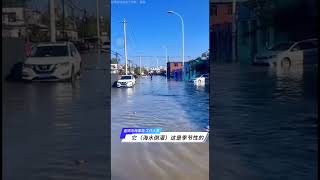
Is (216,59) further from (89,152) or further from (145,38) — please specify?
(89,152)

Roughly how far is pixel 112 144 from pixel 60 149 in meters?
0.49

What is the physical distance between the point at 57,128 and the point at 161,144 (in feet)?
3.18

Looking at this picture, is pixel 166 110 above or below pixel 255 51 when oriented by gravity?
below

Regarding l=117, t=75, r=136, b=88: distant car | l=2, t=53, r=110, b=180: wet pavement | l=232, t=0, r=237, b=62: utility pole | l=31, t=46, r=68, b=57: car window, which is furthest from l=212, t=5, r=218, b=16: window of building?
l=31, t=46, r=68, b=57: car window

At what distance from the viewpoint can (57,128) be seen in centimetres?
408

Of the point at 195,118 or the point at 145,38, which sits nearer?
the point at 195,118

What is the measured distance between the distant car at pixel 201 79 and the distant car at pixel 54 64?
3.49 ft

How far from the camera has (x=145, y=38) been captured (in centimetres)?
419

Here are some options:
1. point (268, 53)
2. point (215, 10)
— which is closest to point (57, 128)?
point (215, 10)

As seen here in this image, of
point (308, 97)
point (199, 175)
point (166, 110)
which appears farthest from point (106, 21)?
point (308, 97)

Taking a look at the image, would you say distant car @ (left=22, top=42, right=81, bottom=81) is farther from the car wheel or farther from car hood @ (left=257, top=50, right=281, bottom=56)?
the car wheel

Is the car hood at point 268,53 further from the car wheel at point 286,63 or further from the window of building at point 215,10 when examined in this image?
the window of building at point 215,10

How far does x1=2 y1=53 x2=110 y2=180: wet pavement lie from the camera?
13.2ft

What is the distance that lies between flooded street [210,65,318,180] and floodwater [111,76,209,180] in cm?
13
